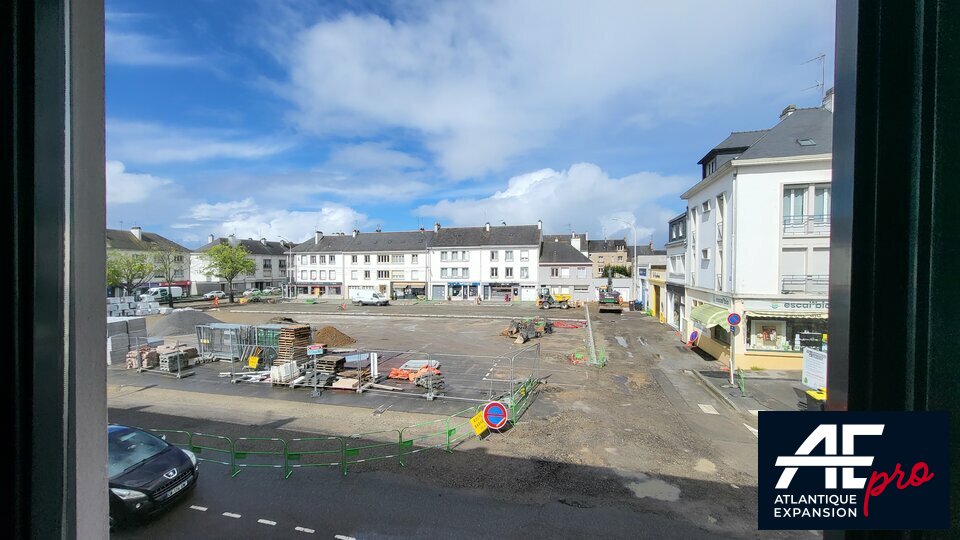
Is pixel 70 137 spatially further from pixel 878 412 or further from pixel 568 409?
pixel 568 409

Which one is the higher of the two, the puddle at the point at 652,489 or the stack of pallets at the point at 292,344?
the stack of pallets at the point at 292,344

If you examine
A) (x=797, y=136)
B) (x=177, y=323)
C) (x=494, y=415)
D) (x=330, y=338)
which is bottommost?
(x=330, y=338)

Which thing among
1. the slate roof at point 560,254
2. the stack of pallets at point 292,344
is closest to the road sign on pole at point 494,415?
the stack of pallets at point 292,344

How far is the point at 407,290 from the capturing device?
56750 millimetres

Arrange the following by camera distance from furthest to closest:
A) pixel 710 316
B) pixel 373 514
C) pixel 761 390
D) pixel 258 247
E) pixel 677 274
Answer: pixel 258 247 → pixel 677 274 → pixel 710 316 → pixel 761 390 → pixel 373 514

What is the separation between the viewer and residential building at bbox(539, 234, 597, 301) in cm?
4988

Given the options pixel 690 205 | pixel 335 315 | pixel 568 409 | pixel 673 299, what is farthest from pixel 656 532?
pixel 335 315

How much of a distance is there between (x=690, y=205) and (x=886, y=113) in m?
25.0

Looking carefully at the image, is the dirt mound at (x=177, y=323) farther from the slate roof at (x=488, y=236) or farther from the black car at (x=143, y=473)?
the slate roof at (x=488, y=236)

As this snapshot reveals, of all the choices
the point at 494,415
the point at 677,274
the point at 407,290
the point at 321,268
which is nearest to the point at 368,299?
the point at 407,290

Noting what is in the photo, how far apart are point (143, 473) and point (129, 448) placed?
2.01 feet

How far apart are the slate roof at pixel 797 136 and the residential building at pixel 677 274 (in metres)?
8.82

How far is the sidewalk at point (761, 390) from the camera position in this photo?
12648 millimetres

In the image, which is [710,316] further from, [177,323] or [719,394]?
[177,323]
